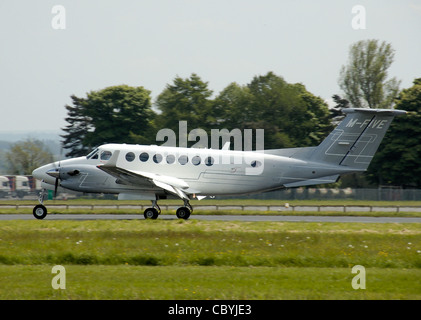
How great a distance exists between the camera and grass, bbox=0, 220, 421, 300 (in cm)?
1463

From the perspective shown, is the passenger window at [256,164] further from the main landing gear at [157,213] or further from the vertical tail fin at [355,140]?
the main landing gear at [157,213]

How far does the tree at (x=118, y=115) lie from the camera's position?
74375mm

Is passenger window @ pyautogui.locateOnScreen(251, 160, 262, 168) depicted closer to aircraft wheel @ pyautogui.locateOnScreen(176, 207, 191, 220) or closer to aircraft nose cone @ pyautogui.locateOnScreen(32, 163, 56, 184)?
aircraft wheel @ pyautogui.locateOnScreen(176, 207, 191, 220)

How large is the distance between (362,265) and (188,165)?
15.1 m

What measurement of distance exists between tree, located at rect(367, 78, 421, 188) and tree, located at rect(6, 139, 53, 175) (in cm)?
4492

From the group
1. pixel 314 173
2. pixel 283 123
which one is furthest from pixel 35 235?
pixel 283 123

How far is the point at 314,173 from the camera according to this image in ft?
105

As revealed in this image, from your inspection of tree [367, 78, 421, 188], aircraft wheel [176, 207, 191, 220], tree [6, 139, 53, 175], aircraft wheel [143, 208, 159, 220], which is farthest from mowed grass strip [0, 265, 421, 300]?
tree [6, 139, 53, 175]

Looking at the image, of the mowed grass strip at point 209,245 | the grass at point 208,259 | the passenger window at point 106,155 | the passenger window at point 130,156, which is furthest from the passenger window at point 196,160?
the mowed grass strip at point 209,245

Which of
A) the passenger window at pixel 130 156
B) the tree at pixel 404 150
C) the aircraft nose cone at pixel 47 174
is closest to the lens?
the passenger window at pixel 130 156

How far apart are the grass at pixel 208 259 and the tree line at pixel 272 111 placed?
4191cm

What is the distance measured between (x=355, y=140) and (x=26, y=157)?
198 ft
